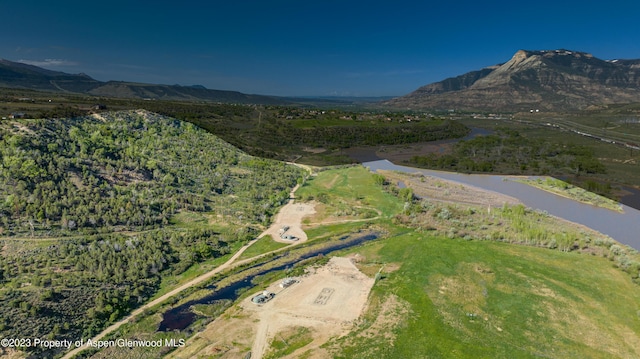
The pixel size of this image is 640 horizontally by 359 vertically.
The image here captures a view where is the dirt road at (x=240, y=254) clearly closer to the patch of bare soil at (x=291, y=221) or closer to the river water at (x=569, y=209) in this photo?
the patch of bare soil at (x=291, y=221)

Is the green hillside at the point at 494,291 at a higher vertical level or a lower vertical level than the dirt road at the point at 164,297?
higher

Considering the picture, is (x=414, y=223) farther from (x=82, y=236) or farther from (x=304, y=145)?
(x=304, y=145)

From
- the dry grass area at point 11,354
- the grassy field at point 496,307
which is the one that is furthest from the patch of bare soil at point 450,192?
the dry grass area at point 11,354

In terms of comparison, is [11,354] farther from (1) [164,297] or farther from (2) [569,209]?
(2) [569,209]

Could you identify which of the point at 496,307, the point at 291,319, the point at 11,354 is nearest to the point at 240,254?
the point at 291,319

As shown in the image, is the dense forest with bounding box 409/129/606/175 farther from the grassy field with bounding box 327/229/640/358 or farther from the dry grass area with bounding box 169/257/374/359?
the dry grass area with bounding box 169/257/374/359

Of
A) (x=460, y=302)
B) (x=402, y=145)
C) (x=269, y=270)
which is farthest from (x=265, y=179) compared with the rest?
(x=402, y=145)

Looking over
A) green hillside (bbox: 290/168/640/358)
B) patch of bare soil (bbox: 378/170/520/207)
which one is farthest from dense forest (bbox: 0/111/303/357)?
patch of bare soil (bbox: 378/170/520/207)
